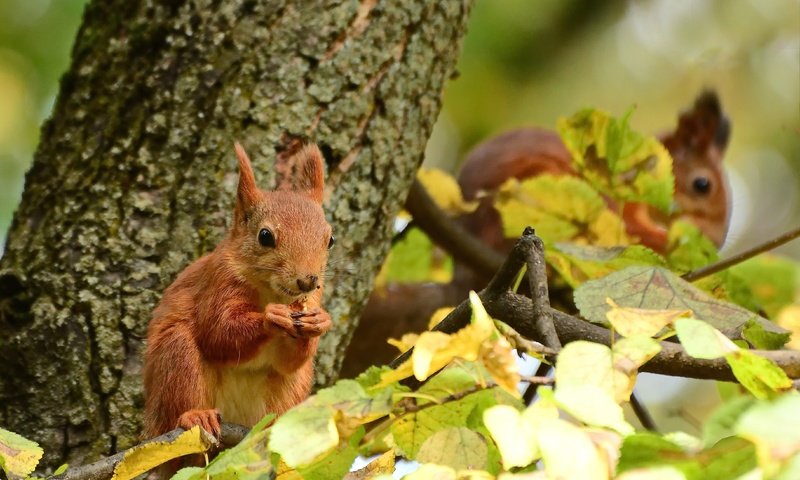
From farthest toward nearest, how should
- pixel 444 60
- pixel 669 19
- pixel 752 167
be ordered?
pixel 752 167
pixel 669 19
pixel 444 60

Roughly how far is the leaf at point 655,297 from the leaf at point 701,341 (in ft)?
1.07

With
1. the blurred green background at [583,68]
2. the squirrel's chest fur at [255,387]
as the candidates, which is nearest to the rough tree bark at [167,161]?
the squirrel's chest fur at [255,387]

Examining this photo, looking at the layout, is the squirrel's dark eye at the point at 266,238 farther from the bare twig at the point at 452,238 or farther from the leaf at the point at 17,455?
the bare twig at the point at 452,238

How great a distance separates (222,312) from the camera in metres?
1.61

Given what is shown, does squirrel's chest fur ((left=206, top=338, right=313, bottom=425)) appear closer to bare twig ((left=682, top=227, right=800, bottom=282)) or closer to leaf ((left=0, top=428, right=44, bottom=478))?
leaf ((left=0, top=428, right=44, bottom=478))

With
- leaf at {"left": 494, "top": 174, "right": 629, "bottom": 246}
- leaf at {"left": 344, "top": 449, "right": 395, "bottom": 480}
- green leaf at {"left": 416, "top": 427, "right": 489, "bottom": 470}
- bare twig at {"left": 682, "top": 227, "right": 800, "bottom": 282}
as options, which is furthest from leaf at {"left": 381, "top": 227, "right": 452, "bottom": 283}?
green leaf at {"left": 416, "top": 427, "right": 489, "bottom": 470}

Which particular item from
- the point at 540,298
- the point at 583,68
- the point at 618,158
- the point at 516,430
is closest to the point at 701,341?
the point at 516,430

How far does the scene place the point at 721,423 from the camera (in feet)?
2.72

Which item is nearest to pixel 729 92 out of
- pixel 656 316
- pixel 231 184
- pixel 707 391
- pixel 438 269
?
pixel 707 391

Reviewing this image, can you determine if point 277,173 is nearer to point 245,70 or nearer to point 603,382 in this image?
point 245,70

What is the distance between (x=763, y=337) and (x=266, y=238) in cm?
76

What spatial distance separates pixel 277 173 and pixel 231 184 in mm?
90

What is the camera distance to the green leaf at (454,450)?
104cm

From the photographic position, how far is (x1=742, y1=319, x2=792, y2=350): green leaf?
4.50ft
